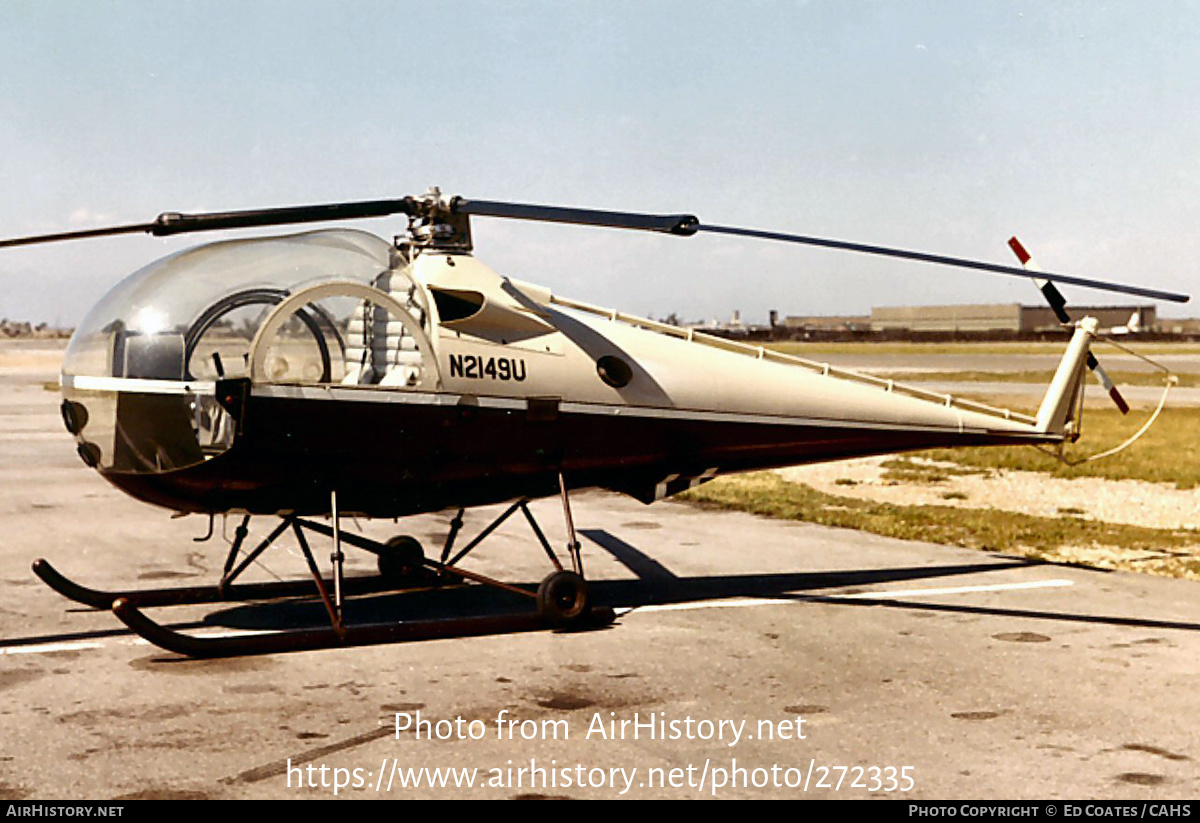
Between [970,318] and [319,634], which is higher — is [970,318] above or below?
above

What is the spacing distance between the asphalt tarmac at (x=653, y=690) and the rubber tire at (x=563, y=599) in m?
0.19

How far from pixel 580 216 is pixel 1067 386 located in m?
6.52

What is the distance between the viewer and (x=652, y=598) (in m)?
11.5

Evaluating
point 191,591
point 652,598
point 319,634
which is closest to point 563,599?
point 652,598

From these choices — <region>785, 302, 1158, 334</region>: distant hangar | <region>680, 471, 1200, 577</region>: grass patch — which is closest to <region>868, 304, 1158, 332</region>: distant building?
<region>785, 302, 1158, 334</region>: distant hangar

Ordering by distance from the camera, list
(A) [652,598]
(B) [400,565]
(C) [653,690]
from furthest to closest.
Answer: (B) [400,565]
(A) [652,598]
(C) [653,690]

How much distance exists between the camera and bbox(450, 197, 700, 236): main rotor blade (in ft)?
28.7

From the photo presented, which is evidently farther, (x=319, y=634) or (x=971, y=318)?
(x=971, y=318)

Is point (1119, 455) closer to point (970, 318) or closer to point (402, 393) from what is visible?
point (402, 393)

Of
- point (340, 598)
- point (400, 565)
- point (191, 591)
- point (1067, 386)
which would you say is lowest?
point (191, 591)

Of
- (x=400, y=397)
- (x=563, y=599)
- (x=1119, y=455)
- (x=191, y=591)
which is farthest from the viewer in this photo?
(x=1119, y=455)

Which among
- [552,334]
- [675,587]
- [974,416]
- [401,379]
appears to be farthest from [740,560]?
[401,379]

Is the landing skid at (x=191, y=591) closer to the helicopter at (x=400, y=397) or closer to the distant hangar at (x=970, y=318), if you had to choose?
the helicopter at (x=400, y=397)

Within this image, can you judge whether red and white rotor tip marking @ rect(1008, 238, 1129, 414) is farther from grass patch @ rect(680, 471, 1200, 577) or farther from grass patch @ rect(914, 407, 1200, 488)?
grass patch @ rect(914, 407, 1200, 488)
